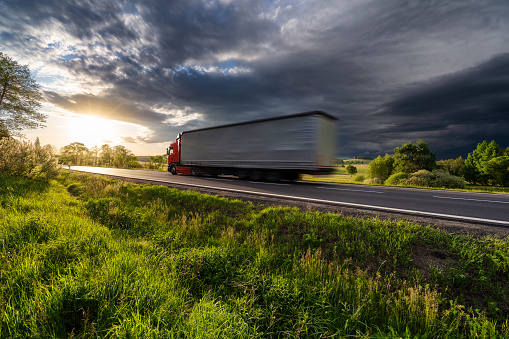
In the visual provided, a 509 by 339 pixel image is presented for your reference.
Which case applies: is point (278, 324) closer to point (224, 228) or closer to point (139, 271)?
point (139, 271)

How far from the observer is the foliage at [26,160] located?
1022 cm

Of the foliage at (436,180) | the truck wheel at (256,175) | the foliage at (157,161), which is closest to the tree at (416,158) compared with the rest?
the foliage at (436,180)

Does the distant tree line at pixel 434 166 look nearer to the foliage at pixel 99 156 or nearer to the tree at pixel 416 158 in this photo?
the tree at pixel 416 158

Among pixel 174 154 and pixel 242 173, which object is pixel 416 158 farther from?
pixel 174 154

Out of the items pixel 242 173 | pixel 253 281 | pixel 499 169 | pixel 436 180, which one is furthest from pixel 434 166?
pixel 253 281

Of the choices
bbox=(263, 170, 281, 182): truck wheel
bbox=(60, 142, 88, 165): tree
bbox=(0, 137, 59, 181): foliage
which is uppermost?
bbox=(60, 142, 88, 165): tree

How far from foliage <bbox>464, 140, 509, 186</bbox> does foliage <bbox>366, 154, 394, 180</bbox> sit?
19.7 metres

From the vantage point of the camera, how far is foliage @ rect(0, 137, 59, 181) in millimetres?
10219

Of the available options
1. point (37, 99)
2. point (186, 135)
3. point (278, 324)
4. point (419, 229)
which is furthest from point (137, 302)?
point (37, 99)

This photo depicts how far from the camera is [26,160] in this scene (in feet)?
34.3

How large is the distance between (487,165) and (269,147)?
55922 millimetres

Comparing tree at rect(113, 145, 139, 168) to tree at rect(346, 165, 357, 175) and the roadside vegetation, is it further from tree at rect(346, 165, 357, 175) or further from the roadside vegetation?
tree at rect(346, 165, 357, 175)

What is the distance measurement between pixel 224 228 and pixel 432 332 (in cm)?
374

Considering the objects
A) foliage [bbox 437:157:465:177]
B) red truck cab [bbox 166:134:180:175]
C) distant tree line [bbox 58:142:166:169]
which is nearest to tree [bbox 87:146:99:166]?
distant tree line [bbox 58:142:166:169]
